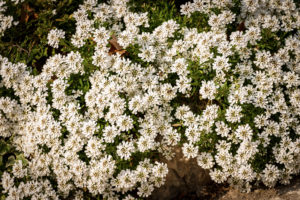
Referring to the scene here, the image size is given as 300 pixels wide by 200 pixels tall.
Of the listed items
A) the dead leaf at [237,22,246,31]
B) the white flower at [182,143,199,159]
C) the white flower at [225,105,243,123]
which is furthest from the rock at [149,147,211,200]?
the dead leaf at [237,22,246,31]

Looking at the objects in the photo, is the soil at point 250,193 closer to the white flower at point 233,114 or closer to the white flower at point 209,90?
the white flower at point 233,114

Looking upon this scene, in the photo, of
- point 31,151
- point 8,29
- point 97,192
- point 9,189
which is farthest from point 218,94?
point 8,29

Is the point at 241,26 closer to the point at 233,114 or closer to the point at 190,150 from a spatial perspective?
the point at 233,114

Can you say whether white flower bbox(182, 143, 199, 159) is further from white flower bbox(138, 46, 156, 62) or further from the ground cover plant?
white flower bbox(138, 46, 156, 62)

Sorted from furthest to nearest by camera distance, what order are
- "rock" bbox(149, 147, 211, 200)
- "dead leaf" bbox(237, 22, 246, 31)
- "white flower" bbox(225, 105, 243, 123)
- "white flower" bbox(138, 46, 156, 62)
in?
1. "dead leaf" bbox(237, 22, 246, 31)
2. "rock" bbox(149, 147, 211, 200)
3. "white flower" bbox(138, 46, 156, 62)
4. "white flower" bbox(225, 105, 243, 123)

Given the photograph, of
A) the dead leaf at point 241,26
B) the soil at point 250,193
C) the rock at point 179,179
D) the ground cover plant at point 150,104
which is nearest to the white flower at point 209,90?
the ground cover plant at point 150,104
